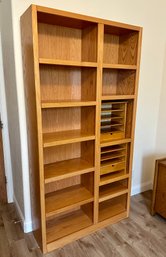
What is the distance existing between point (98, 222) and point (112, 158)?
0.68 meters

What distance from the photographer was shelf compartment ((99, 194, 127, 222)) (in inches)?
83.7

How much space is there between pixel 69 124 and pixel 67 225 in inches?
40.6

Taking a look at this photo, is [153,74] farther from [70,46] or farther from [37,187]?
[37,187]

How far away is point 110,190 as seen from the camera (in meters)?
2.11

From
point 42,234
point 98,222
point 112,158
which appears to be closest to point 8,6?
point 112,158

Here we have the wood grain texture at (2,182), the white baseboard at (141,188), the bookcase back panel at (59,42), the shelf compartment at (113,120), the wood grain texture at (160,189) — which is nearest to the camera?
the bookcase back panel at (59,42)

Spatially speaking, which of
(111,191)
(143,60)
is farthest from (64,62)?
(111,191)

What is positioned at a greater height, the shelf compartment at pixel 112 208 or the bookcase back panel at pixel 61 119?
the bookcase back panel at pixel 61 119

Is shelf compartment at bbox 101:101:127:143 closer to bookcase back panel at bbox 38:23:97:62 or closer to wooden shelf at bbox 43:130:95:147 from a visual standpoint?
wooden shelf at bbox 43:130:95:147

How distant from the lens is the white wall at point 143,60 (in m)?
1.69

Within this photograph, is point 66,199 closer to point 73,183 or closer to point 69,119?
point 73,183

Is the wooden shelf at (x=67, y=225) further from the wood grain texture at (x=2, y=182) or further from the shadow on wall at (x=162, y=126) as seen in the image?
the shadow on wall at (x=162, y=126)

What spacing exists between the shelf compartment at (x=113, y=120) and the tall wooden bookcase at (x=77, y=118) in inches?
0.4

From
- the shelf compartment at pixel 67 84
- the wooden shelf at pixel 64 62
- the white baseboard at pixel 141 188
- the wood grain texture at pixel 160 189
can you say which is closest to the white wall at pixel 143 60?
the white baseboard at pixel 141 188
